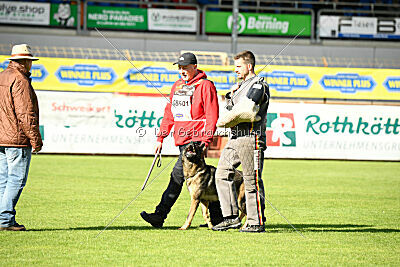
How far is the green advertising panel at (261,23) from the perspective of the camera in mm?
30219

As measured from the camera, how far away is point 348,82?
20.6 meters

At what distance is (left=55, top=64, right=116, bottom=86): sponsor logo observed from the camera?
19.6m

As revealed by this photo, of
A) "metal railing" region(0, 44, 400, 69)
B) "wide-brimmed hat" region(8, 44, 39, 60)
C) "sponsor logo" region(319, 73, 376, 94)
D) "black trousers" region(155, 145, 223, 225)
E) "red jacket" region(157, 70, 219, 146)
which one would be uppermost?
"metal railing" region(0, 44, 400, 69)

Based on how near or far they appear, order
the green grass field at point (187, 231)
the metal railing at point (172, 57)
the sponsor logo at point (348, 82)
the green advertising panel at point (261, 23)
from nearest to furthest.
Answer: the green grass field at point (187, 231)
the sponsor logo at point (348, 82)
the metal railing at point (172, 57)
the green advertising panel at point (261, 23)

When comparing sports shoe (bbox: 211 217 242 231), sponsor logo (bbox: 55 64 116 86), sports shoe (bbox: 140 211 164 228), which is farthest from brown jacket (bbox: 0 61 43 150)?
sponsor logo (bbox: 55 64 116 86)

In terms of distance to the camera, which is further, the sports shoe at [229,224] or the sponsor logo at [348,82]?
the sponsor logo at [348,82]

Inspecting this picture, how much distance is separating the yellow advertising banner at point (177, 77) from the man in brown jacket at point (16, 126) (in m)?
11.8

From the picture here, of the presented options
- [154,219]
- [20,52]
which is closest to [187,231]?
[154,219]

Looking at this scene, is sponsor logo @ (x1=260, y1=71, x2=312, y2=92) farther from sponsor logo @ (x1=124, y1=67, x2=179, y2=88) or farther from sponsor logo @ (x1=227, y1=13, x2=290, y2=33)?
sponsor logo @ (x1=227, y1=13, x2=290, y2=33)

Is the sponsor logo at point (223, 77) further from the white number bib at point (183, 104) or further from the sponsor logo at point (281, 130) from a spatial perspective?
the white number bib at point (183, 104)

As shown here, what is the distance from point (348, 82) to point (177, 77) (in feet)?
17.8

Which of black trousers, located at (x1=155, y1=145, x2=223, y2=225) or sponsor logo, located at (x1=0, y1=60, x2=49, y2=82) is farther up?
sponsor logo, located at (x1=0, y1=60, x2=49, y2=82)

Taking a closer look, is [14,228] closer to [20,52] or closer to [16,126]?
[16,126]

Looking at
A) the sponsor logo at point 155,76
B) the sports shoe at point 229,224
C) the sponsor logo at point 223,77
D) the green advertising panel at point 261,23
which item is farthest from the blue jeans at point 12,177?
the green advertising panel at point 261,23
